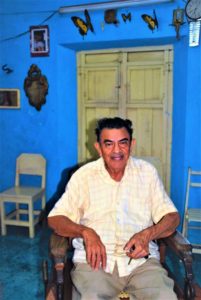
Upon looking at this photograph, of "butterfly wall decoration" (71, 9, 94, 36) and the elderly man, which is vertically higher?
"butterfly wall decoration" (71, 9, 94, 36)

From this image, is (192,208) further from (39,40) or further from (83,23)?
(39,40)

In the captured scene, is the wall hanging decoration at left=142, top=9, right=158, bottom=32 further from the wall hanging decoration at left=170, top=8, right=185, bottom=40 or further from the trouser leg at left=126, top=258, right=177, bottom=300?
the trouser leg at left=126, top=258, right=177, bottom=300

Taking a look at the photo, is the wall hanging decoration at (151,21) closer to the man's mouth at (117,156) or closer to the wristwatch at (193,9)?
the wristwatch at (193,9)

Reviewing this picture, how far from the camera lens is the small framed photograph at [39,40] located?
3316 mm

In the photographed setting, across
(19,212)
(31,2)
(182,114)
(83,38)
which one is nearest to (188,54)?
(182,114)

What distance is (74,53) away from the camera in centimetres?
345

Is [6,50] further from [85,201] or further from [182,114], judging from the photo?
[85,201]

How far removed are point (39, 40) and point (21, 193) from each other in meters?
1.58

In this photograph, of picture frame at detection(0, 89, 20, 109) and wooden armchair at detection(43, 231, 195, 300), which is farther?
picture frame at detection(0, 89, 20, 109)

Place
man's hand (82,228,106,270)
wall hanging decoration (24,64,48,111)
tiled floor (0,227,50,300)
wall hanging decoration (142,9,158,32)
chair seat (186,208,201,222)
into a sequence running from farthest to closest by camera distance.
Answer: wall hanging decoration (24,64,48,111), wall hanging decoration (142,9,158,32), chair seat (186,208,201,222), tiled floor (0,227,50,300), man's hand (82,228,106,270)

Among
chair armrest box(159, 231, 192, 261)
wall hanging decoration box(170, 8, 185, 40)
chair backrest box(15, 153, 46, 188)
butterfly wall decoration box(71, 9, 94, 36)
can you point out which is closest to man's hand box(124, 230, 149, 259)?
chair armrest box(159, 231, 192, 261)

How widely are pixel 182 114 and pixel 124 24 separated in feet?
3.27

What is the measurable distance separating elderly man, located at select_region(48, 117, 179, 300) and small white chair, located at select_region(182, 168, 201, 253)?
1192mm

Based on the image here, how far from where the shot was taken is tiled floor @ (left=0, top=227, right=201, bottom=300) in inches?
92.0
